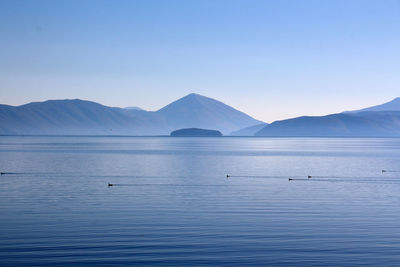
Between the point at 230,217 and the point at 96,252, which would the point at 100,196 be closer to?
the point at 230,217

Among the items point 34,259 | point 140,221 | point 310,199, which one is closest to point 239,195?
point 310,199

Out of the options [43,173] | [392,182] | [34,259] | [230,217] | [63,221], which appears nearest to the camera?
[34,259]

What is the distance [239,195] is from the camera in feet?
155

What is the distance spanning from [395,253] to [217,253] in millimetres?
8244

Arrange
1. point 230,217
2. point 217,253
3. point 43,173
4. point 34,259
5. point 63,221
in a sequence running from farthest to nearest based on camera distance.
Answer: point 43,173
point 230,217
point 63,221
point 217,253
point 34,259

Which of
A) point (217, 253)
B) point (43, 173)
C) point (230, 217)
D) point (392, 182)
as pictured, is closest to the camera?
point (217, 253)

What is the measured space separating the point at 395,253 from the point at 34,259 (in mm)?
16280

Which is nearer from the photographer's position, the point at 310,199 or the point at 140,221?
the point at 140,221

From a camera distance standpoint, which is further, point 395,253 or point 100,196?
point 100,196

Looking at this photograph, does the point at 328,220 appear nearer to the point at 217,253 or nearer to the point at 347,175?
the point at 217,253

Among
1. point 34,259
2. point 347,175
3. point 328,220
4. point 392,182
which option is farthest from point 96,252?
point 347,175

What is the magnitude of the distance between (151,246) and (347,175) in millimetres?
52989

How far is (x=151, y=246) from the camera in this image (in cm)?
2505

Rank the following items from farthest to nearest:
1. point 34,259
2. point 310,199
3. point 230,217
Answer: point 310,199
point 230,217
point 34,259
